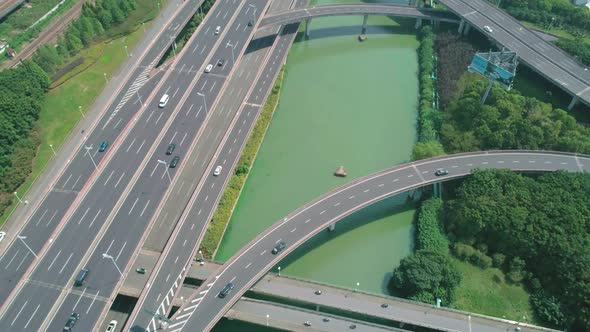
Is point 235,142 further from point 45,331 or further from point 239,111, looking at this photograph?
point 45,331

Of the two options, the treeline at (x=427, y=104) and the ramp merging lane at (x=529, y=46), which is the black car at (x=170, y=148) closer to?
the treeline at (x=427, y=104)

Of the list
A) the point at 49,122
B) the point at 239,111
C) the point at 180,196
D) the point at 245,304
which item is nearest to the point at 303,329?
the point at 245,304

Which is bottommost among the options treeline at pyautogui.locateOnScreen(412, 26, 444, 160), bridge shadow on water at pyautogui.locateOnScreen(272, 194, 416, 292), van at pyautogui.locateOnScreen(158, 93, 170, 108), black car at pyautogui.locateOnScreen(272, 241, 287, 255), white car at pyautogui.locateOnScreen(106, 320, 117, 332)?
white car at pyautogui.locateOnScreen(106, 320, 117, 332)

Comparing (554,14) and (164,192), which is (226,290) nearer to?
(164,192)

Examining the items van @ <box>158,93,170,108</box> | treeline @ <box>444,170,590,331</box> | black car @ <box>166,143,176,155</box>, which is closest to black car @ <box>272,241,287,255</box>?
black car @ <box>166,143,176,155</box>

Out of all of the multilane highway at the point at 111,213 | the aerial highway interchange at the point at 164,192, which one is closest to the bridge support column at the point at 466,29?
the aerial highway interchange at the point at 164,192

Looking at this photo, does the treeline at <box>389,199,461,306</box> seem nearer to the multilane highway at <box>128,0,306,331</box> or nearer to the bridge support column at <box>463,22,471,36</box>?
the multilane highway at <box>128,0,306,331</box>

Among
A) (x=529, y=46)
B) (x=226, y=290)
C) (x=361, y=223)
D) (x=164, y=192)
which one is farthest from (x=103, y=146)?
(x=529, y=46)
